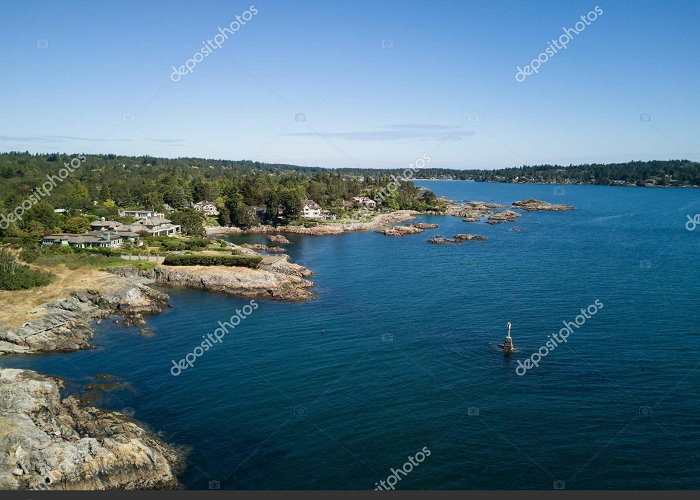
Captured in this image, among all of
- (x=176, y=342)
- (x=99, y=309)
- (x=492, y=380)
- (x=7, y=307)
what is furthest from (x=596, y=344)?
(x=7, y=307)

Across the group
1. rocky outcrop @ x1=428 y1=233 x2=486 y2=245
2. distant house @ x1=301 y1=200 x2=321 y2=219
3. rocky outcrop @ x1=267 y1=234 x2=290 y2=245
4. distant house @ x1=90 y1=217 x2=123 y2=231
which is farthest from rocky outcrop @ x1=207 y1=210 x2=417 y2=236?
rocky outcrop @ x1=428 y1=233 x2=486 y2=245

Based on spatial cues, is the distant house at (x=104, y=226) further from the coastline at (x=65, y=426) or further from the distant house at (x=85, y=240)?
the coastline at (x=65, y=426)

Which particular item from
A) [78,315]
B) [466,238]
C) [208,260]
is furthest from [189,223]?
[466,238]

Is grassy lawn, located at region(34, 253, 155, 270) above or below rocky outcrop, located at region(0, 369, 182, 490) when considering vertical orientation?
above

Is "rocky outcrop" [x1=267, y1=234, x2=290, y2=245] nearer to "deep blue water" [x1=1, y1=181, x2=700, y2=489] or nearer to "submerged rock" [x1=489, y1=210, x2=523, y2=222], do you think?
"deep blue water" [x1=1, y1=181, x2=700, y2=489]

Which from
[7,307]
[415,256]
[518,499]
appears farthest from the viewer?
[415,256]

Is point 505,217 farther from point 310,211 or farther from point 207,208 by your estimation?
point 207,208

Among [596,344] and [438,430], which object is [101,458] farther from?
[596,344]
